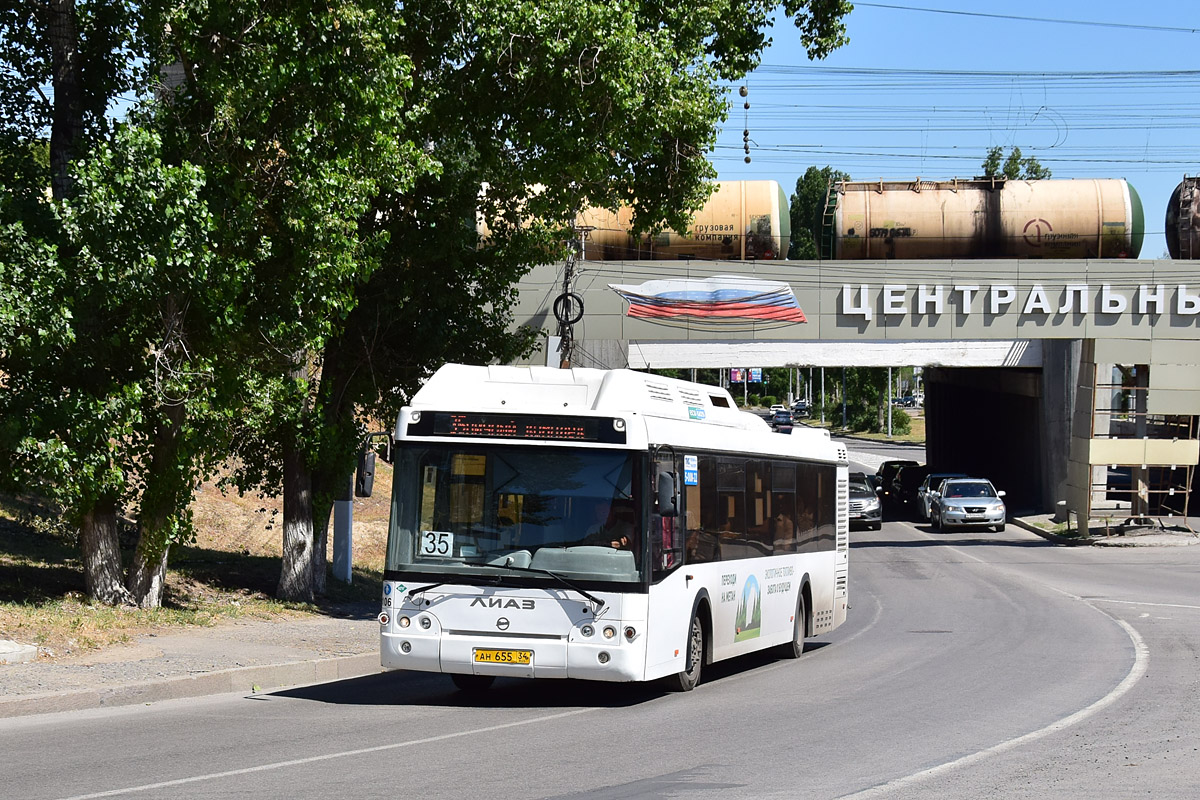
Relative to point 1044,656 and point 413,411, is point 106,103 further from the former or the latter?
point 1044,656

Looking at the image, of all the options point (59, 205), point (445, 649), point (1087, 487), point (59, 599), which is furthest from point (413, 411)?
point (1087, 487)

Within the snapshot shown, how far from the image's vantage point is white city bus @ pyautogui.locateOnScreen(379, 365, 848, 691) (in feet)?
38.2

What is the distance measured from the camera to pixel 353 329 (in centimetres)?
2097

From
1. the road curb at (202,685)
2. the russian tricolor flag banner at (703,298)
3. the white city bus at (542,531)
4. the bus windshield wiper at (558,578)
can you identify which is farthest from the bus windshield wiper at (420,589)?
the russian tricolor flag banner at (703,298)

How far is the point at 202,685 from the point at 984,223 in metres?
34.5

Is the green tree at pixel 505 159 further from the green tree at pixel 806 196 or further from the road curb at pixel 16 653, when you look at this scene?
the green tree at pixel 806 196

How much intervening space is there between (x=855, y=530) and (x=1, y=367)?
33.6 meters

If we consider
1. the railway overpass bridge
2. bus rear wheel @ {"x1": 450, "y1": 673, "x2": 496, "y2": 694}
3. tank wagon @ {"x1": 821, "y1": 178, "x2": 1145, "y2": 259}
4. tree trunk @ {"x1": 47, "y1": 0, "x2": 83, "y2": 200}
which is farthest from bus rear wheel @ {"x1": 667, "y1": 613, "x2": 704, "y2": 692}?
tank wagon @ {"x1": 821, "y1": 178, "x2": 1145, "y2": 259}

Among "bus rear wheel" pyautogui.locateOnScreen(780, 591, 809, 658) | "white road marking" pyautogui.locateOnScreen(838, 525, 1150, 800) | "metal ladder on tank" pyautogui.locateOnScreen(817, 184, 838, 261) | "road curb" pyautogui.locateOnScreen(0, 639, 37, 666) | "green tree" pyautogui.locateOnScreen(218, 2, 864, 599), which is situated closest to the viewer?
"white road marking" pyautogui.locateOnScreen(838, 525, 1150, 800)

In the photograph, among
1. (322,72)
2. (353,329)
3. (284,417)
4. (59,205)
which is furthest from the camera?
(353,329)

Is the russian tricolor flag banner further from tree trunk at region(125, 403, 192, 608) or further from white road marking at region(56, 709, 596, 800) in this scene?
white road marking at region(56, 709, 596, 800)

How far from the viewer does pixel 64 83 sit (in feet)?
→ 54.0

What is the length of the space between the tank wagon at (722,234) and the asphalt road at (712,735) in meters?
24.9

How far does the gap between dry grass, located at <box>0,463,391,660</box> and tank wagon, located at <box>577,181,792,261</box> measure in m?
14.1
